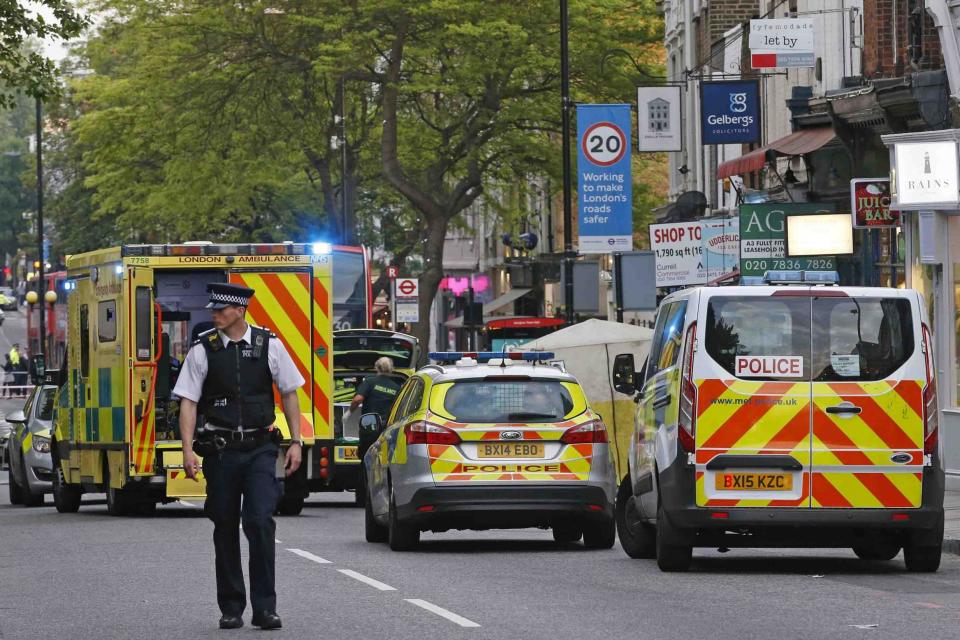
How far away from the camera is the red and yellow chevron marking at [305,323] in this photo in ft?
77.6

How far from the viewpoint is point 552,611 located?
1316 centimetres

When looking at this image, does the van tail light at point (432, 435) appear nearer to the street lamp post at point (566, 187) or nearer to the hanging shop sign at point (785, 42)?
the street lamp post at point (566, 187)

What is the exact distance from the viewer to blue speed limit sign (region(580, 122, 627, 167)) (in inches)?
1399

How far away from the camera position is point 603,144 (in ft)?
117

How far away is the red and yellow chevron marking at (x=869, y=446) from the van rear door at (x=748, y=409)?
12cm

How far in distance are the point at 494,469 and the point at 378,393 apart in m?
8.27

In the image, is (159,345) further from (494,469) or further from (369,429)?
(494,469)

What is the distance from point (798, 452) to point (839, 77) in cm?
2106

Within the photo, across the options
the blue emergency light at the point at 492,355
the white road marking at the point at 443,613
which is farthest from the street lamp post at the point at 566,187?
the white road marking at the point at 443,613

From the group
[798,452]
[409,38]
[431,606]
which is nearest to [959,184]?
[798,452]

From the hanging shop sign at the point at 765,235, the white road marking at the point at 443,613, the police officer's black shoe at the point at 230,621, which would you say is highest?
the hanging shop sign at the point at 765,235

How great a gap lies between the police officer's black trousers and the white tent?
18.1 metres

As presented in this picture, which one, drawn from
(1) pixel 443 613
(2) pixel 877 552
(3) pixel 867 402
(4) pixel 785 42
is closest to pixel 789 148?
(4) pixel 785 42

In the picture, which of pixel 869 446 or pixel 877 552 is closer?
pixel 869 446
